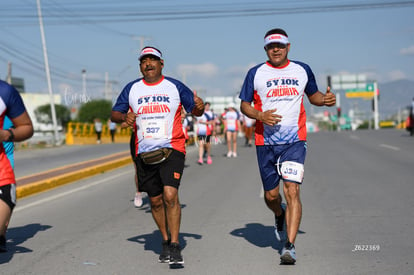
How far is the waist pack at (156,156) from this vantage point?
18.3 feet

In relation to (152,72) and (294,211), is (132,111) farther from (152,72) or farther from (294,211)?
(294,211)

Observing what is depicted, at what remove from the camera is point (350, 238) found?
651 centimetres

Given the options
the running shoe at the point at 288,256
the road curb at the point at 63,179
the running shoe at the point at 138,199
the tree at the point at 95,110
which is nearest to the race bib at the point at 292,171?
the running shoe at the point at 288,256

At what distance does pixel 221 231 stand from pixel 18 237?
2.41m

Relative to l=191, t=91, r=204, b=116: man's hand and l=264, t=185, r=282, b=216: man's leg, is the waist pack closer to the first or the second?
l=191, t=91, r=204, b=116: man's hand

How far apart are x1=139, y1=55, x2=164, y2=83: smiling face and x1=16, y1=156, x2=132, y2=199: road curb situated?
6543 millimetres

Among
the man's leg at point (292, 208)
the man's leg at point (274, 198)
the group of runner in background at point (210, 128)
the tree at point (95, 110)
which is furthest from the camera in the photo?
the tree at point (95, 110)

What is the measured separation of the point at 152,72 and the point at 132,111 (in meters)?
0.43

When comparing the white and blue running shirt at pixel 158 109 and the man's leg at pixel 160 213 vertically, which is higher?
the white and blue running shirt at pixel 158 109

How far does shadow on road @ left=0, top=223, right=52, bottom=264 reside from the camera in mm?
6195

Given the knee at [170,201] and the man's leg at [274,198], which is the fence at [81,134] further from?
the knee at [170,201]

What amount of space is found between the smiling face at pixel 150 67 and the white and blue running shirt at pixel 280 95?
844 millimetres

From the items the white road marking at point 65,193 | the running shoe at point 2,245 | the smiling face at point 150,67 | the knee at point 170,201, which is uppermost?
the smiling face at point 150,67

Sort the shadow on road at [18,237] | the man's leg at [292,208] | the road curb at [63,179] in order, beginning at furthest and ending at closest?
the road curb at [63,179] < the shadow on road at [18,237] < the man's leg at [292,208]
